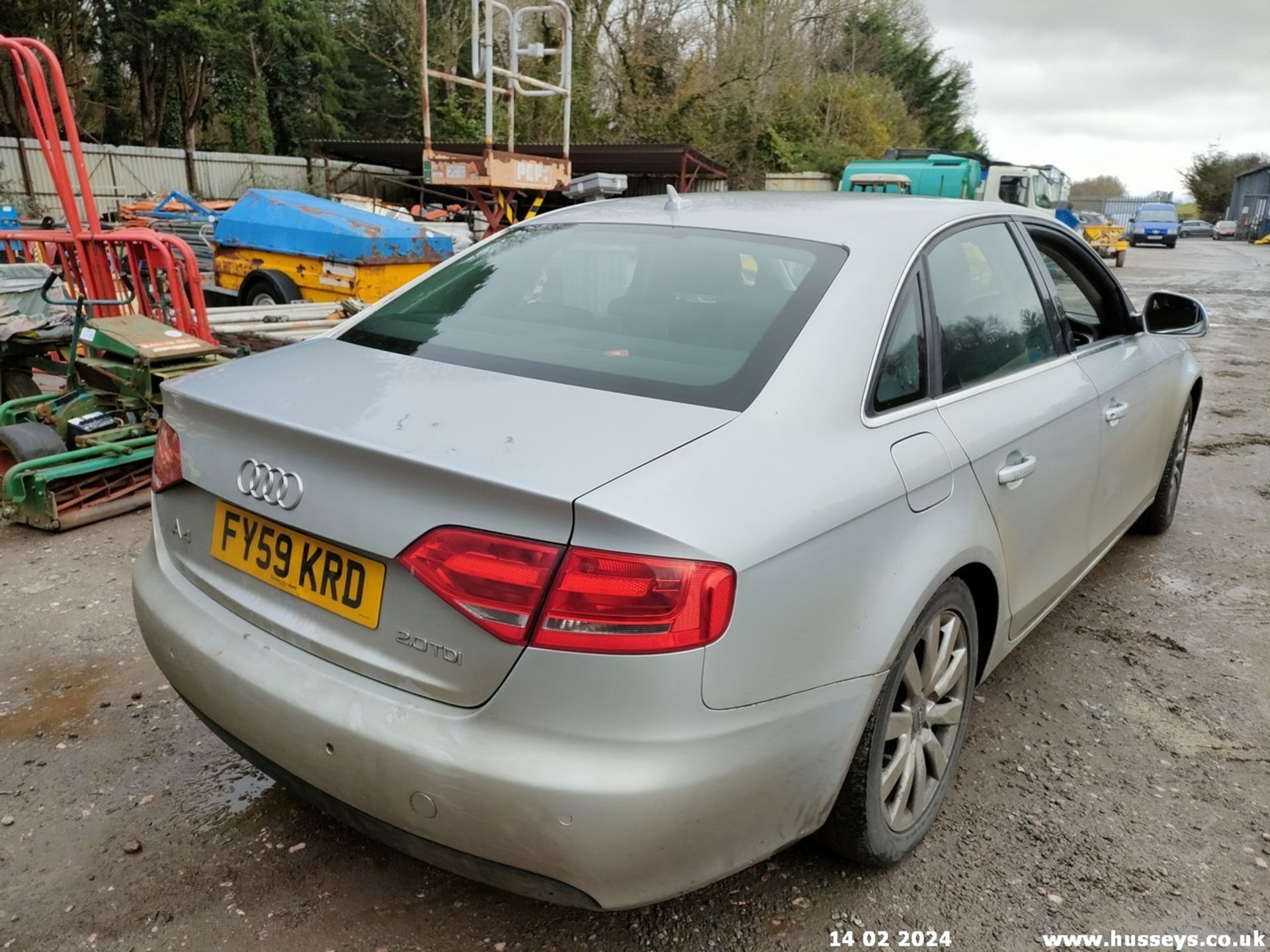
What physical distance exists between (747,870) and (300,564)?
52.1 inches

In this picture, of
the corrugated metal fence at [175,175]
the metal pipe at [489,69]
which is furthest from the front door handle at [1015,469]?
the corrugated metal fence at [175,175]

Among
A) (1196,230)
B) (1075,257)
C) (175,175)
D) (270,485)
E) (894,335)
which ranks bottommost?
(270,485)

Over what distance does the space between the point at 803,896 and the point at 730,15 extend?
2792 centimetres

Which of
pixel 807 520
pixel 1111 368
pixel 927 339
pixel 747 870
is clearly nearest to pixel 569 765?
pixel 807 520

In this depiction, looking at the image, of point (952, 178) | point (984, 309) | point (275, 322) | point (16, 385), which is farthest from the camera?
point (952, 178)

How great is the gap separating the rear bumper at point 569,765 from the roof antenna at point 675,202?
1556mm

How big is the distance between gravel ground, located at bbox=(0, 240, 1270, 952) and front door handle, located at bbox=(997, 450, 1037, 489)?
2.95ft

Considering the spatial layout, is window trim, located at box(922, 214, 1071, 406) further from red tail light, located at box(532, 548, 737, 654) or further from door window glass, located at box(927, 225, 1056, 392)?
red tail light, located at box(532, 548, 737, 654)

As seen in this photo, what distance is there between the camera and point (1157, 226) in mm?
37375

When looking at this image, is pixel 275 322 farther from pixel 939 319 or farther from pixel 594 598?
pixel 594 598

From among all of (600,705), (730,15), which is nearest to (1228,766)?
(600,705)

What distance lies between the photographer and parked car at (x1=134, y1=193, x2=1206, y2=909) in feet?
5.33

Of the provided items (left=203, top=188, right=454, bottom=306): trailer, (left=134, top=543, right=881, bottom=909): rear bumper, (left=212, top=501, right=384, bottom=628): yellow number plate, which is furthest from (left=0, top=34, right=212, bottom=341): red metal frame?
(left=134, top=543, right=881, bottom=909): rear bumper

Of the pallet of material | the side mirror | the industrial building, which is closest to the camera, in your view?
the side mirror
